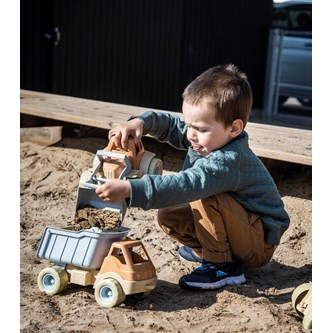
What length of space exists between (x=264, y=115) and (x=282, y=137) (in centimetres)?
742

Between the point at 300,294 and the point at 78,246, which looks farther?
the point at 78,246

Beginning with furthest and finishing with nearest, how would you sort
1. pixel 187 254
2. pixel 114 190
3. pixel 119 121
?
pixel 119 121
pixel 187 254
pixel 114 190

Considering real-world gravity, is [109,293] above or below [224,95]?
below

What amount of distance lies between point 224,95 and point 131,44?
6780 millimetres

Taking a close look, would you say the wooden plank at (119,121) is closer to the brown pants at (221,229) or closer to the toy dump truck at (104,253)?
the brown pants at (221,229)

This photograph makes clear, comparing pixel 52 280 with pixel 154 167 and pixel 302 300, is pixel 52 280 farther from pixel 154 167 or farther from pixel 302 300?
pixel 302 300

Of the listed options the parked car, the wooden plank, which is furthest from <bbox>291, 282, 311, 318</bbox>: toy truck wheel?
the parked car

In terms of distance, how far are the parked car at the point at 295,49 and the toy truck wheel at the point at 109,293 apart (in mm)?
9905

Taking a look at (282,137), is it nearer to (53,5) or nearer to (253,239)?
(253,239)

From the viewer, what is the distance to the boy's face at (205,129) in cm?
324

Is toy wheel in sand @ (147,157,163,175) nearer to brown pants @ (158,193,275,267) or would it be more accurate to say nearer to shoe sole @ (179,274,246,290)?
brown pants @ (158,193,275,267)

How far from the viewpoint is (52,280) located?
10.9 ft

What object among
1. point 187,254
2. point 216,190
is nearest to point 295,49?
point 187,254

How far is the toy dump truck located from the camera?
3121 millimetres
